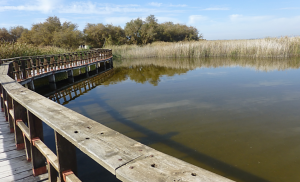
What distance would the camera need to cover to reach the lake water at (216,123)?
3.84m

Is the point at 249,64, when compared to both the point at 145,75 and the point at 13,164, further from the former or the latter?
the point at 13,164

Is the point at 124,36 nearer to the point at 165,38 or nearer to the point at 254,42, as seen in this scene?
the point at 165,38

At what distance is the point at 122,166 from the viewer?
117 centimetres

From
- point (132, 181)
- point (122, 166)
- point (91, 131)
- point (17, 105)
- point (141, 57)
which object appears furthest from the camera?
point (141, 57)

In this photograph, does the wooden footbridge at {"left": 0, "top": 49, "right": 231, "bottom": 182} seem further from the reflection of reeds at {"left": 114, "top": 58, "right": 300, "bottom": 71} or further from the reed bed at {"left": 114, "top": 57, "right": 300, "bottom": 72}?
the reflection of reeds at {"left": 114, "top": 58, "right": 300, "bottom": 71}

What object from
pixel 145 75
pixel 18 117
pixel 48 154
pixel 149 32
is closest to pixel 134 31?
pixel 149 32

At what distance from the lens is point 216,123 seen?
5.61m

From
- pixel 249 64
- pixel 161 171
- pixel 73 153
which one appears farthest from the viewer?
pixel 249 64

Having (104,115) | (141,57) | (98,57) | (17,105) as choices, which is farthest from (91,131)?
(141,57)

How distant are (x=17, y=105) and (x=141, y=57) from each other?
2570 centimetres

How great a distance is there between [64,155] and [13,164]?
151 cm

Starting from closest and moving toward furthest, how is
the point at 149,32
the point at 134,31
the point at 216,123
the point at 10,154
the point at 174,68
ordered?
the point at 10,154 < the point at 216,123 < the point at 174,68 < the point at 149,32 < the point at 134,31

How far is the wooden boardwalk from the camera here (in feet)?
8.55

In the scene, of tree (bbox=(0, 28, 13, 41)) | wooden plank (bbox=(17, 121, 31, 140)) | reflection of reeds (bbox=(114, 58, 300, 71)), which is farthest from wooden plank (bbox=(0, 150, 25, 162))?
tree (bbox=(0, 28, 13, 41))
